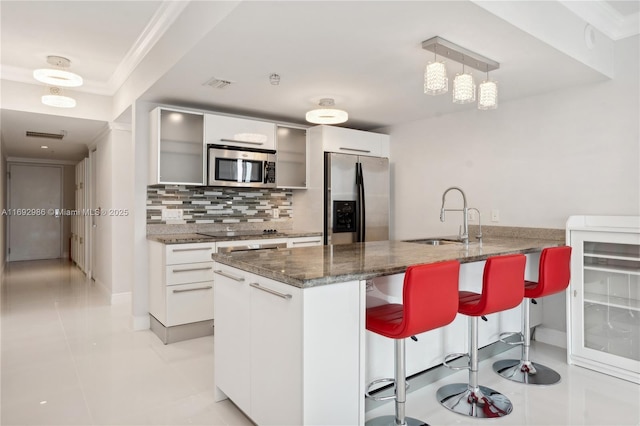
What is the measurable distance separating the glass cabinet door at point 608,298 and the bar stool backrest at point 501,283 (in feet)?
3.48

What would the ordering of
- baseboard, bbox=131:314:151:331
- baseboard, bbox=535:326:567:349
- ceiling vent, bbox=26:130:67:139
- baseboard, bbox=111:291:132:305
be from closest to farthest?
baseboard, bbox=535:326:567:349 < baseboard, bbox=131:314:151:331 < baseboard, bbox=111:291:132:305 < ceiling vent, bbox=26:130:67:139

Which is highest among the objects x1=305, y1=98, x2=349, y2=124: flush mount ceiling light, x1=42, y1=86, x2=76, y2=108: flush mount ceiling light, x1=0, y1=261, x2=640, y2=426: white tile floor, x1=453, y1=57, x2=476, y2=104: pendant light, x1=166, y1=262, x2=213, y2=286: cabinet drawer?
x1=42, y1=86, x2=76, y2=108: flush mount ceiling light

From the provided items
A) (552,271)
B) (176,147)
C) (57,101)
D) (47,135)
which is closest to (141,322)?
(176,147)

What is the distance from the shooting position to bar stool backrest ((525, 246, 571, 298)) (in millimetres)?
2668

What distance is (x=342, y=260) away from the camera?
2121mm

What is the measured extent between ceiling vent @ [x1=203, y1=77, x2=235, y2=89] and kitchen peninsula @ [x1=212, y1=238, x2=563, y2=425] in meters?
1.58

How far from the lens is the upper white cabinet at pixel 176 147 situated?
145 inches

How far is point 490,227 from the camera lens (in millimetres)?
3906

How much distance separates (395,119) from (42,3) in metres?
3.44

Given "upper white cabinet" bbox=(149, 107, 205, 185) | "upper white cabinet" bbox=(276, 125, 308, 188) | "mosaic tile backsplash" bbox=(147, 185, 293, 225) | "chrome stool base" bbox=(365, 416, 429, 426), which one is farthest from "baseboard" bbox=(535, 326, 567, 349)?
"upper white cabinet" bbox=(149, 107, 205, 185)

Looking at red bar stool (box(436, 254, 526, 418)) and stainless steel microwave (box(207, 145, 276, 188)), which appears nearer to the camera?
red bar stool (box(436, 254, 526, 418))

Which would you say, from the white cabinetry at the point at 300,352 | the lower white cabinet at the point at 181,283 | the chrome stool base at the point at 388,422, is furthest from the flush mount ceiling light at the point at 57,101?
the chrome stool base at the point at 388,422

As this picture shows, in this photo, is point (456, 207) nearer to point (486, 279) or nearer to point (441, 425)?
point (486, 279)

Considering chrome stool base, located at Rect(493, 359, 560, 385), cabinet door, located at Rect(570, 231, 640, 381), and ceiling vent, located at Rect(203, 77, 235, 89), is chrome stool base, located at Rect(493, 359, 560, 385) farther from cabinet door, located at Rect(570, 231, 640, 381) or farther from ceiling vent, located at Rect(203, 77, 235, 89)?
ceiling vent, located at Rect(203, 77, 235, 89)
